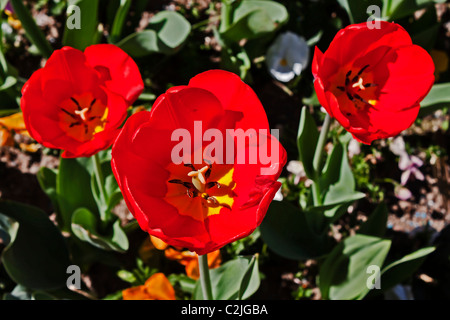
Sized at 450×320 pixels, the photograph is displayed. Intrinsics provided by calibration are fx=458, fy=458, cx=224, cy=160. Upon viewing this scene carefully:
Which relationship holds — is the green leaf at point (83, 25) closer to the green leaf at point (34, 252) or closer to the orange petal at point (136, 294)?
the green leaf at point (34, 252)

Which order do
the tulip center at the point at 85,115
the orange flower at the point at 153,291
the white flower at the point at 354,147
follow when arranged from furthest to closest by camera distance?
1. the white flower at the point at 354,147
2. the orange flower at the point at 153,291
3. the tulip center at the point at 85,115

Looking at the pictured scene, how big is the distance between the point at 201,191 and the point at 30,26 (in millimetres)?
1282

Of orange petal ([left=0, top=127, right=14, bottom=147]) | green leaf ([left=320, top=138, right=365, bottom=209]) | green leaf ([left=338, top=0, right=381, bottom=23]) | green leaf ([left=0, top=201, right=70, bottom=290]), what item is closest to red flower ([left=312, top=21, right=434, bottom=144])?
green leaf ([left=320, top=138, right=365, bottom=209])

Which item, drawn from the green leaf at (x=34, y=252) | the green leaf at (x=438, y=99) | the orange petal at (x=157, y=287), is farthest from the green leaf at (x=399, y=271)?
the green leaf at (x=34, y=252)

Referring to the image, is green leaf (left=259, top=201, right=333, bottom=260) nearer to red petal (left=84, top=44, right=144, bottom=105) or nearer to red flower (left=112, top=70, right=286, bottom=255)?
red flower (left=112, top=70, right=286, bottom=255)

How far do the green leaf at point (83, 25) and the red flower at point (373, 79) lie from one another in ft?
3.37

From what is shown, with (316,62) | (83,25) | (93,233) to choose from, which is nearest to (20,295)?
(93,233)

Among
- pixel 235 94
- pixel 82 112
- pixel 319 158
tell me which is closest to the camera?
pixel 235 94

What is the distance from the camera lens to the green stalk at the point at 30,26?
1.88 metres

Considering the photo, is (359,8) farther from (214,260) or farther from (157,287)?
(157,287)

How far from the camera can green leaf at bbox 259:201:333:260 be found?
5.70 feet

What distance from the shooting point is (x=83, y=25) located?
1867 mm
